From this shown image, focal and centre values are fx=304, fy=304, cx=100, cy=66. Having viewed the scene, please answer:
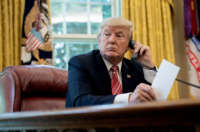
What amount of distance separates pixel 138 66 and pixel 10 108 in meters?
0.86

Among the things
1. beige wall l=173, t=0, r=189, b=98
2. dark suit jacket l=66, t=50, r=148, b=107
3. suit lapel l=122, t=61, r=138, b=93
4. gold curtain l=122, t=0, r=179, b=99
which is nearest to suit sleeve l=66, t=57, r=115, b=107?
dark suit jacket l=66, t=50, r=148, b=107

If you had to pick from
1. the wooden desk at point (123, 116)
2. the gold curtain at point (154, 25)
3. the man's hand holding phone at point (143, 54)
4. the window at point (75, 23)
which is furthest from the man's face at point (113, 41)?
the window at point (75, 23)

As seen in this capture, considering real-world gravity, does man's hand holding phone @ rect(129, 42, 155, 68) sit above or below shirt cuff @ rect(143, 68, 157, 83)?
above

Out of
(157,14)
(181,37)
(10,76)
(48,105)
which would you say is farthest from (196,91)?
(10,76)

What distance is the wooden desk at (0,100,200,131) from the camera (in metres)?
0.51

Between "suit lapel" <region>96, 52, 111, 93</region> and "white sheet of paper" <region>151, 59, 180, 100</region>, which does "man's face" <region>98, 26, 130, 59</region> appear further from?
"white sheet of paper" <region>151, 59, 180, 100</region>

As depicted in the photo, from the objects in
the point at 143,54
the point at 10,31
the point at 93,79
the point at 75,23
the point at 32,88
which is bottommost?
the point at 32,88

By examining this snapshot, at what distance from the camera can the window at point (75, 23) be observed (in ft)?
11.8

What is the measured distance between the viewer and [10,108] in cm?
189

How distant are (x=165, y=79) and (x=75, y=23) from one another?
2.62m

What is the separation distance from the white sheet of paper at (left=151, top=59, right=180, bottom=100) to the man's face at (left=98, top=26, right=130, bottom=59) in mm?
592

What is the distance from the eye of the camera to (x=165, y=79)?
122 centimetres

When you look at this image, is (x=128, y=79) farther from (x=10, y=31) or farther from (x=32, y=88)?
(x=10, y=31)

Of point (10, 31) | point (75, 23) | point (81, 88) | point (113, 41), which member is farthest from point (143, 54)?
point (75, 23)
